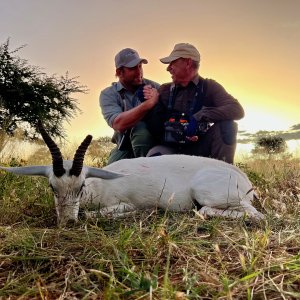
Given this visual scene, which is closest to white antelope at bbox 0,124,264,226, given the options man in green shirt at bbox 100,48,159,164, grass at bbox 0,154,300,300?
grass at bbox 0,154,300,300

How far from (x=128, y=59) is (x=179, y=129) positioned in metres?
1.52

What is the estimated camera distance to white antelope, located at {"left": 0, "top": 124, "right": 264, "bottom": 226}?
16.8ft

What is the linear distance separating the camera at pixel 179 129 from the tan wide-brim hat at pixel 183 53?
0.83m

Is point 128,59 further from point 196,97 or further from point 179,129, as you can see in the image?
point 179,129

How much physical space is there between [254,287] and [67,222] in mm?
2396

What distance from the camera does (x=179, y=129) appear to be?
7.44m

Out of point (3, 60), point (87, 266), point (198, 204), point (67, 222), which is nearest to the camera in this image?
point (87, 266)

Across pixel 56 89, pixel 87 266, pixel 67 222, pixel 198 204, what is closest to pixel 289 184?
pixel 198 204

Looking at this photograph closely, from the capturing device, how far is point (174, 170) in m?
5.94

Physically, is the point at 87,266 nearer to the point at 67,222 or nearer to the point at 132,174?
the point at 67,222

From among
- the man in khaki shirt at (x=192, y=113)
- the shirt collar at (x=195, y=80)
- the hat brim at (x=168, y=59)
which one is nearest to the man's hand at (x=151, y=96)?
the man in khaki shirt at (x=192, y=113)

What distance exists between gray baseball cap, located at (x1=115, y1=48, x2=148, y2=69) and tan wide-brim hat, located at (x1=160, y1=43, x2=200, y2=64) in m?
0.61

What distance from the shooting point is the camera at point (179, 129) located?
7441 millimetres

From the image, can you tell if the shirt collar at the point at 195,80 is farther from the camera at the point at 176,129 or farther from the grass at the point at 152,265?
the grass at the point at 152,265
